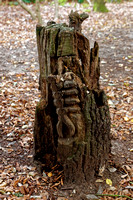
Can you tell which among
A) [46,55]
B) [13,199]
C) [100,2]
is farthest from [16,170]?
[100,2]

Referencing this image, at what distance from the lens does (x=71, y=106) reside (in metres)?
2.66

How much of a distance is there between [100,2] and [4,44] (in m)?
6.40

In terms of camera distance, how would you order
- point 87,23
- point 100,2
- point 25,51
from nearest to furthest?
point 25,51 < point 87,23 < point 100,2

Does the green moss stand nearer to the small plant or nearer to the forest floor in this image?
the forest floor

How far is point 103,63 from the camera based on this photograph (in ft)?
23.6

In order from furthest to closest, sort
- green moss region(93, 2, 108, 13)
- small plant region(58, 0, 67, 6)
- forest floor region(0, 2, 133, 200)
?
small plant region(58, 0, 67, 6) < green moss region(93, 2, 108, 13) < forest floor region(0, 2, 133, 200)

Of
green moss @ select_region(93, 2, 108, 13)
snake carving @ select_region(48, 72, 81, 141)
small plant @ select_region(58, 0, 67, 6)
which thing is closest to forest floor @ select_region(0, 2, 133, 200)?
snake carving @ select_region(48, 72, 81, 141)

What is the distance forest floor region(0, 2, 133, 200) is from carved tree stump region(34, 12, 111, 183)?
0.29 metres

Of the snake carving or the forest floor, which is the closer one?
the snake carving

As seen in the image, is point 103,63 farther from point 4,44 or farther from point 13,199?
point 13,199

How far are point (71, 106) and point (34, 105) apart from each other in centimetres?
247

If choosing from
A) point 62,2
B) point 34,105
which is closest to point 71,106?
point 34,105

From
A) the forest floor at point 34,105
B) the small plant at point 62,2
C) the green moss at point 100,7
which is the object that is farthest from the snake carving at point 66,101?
the small plant at point 62,2

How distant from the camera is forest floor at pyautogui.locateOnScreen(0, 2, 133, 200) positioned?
9.38 ft
